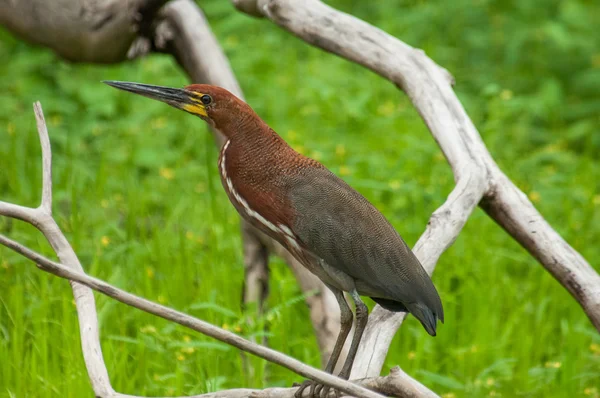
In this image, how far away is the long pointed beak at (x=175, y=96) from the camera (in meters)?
2.31

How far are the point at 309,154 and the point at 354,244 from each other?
8.65ft

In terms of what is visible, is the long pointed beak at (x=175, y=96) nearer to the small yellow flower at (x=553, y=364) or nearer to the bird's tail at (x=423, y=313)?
the bird's tail at (x=423, y=313)

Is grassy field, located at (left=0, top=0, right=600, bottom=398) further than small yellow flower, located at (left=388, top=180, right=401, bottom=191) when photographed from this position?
No

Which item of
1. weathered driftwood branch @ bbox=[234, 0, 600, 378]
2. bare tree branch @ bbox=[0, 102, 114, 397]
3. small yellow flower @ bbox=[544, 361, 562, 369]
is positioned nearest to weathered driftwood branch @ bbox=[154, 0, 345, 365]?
weathered driftwood branch @ bbox=[234, 0, 600, 378]

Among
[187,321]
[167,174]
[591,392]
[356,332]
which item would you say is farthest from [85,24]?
[591,392]

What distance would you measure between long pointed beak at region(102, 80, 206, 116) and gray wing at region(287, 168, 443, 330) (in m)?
→ 0.35

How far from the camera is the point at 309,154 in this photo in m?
4.85

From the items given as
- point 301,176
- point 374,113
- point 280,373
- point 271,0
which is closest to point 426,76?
point 271,0

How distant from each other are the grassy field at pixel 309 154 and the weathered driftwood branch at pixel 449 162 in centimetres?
59

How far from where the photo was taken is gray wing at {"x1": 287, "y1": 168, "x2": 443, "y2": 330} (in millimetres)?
2219

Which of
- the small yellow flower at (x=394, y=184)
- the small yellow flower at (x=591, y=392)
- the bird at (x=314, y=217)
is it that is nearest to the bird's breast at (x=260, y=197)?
the bird at (x=314, y=217)

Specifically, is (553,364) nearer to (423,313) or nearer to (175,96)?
(423,313)

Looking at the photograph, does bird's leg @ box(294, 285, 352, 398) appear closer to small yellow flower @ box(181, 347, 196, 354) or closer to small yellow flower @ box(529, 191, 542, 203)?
small yellow flower @ box(181, 347, 196, 354)

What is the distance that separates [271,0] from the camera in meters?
3.10
